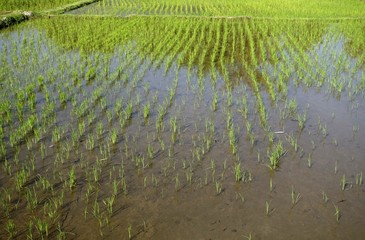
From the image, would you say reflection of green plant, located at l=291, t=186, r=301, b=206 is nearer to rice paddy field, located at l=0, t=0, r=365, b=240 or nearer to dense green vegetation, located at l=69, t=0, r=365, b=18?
rice paddy field, located at l=0, t=0, r=365, b=240

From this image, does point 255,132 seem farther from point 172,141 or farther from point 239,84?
point 239,84

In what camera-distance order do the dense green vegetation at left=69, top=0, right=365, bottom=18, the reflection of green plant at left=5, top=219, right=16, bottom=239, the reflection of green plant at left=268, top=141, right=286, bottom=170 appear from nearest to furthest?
1. the reflection of green plant at left=5, top=219, right=16, bottom=239
2. the reflection of green plant at left=268, top=141, right=286, bottom=170
3. the dense green vegetation at left=69, top=0, right=365, bottom=18

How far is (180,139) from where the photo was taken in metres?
4.49

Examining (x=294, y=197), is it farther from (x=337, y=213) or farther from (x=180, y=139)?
(x=180, y=139)

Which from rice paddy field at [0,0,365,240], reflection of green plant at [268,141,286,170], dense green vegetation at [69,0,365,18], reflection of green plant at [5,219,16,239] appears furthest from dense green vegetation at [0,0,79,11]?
reflection of green plant at [5,219,16,239]

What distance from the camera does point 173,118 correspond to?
5.06 m

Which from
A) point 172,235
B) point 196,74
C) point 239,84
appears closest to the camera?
point 172,235

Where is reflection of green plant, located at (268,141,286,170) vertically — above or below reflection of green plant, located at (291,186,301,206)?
above

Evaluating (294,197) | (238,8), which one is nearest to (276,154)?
(294,197)

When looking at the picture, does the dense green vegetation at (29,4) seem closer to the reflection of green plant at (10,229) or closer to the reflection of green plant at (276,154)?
the reflection of green plant at (276,154)

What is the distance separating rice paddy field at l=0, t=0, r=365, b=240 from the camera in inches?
124

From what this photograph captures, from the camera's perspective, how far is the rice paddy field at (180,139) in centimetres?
314

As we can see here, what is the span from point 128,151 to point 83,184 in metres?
0.76

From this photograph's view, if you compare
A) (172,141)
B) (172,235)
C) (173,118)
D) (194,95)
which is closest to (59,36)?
(194,95)
